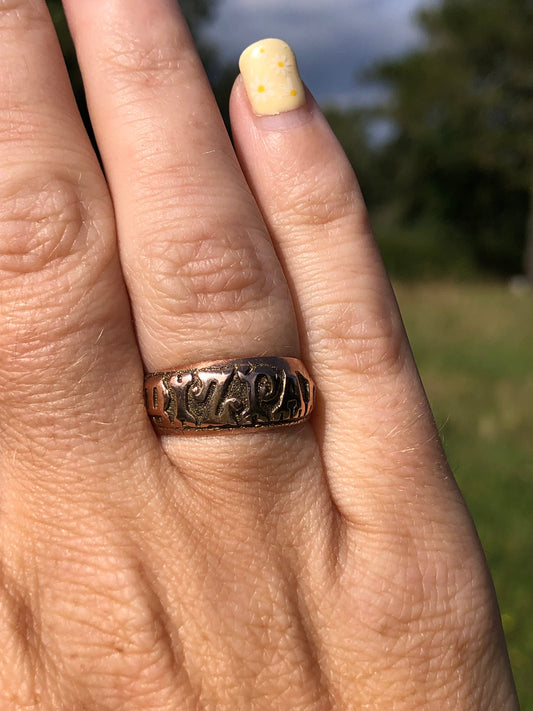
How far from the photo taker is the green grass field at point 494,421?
12.1 feet

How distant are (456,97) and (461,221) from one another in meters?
4.74

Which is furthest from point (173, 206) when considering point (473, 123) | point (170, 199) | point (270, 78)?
point (473, 123)

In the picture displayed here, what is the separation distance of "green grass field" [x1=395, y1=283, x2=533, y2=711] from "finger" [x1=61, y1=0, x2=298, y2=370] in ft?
2.05

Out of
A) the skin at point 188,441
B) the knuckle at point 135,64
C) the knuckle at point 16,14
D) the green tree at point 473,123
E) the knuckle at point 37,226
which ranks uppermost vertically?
the knuckle at point 16,14

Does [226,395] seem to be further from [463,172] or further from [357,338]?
[463,172]

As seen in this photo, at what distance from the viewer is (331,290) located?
1366 mm

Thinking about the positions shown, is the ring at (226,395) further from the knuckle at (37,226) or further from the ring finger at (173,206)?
the knuckle at (37,226)

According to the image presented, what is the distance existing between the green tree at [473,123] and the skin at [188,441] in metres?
A: 23.7

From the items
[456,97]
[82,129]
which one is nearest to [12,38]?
[82,129]

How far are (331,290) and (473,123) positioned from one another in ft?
81.7

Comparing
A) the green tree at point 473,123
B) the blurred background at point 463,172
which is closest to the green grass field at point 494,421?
the blurred background at point 463,172

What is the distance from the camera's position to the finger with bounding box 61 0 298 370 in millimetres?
1252

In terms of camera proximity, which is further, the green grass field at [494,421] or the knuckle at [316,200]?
the green grass field at [494,421]

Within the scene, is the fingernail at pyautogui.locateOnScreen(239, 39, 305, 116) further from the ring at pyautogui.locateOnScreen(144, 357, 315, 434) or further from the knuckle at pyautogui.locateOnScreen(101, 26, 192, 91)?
the ring at pyautogui.locateOnScreen(144, 357, 315, 434)
